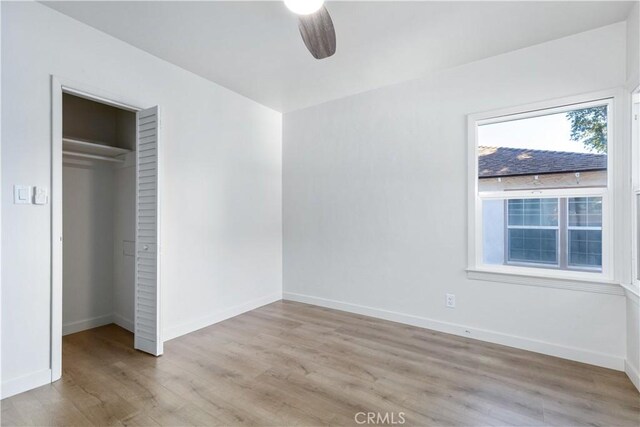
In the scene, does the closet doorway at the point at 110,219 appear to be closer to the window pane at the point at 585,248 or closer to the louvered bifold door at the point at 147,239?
the louvered bifold door at the point at 147,239

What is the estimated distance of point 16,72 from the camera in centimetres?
212

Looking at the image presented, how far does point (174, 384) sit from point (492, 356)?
2520 mm

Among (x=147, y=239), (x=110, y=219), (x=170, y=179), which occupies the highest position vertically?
(x=170, y=179)

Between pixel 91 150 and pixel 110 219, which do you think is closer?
pixel 91 150

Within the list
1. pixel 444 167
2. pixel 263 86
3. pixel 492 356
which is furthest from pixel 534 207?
pixel 263 86

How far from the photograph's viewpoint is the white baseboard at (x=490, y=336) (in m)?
2.48

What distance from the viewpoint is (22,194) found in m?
2.14

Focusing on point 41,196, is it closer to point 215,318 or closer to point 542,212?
point 215,318

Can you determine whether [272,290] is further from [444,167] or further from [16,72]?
[16,72]

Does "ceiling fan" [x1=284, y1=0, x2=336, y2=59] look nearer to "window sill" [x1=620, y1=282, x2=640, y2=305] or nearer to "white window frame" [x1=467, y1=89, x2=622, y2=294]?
"white window frame" [x1=467, y1=89, x2=622, y2=294]

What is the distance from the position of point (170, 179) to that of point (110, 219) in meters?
1.16

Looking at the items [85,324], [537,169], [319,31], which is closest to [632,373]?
[537,169]

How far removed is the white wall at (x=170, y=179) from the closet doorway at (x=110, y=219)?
22cm

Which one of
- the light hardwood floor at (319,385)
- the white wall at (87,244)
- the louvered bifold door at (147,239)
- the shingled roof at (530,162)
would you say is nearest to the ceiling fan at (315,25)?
the louvered bifold door at (147,239)
